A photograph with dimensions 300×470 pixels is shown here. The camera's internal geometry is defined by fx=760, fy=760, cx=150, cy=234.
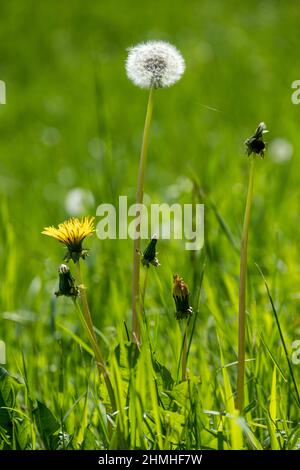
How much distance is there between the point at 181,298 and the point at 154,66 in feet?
1.27

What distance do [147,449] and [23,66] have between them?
6.36 meters

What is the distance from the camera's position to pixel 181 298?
1.25m

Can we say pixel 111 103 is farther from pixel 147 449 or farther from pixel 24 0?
pixel 147 449

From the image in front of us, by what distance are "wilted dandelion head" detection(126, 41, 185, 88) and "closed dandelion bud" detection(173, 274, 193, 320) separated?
0.32m

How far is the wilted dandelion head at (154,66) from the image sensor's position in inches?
48.9

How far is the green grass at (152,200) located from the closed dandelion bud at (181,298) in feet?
0.21

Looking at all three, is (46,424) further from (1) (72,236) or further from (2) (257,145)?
(2) (257,145)

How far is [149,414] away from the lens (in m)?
1.35

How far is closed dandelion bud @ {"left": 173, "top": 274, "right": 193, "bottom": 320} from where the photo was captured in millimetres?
1237
